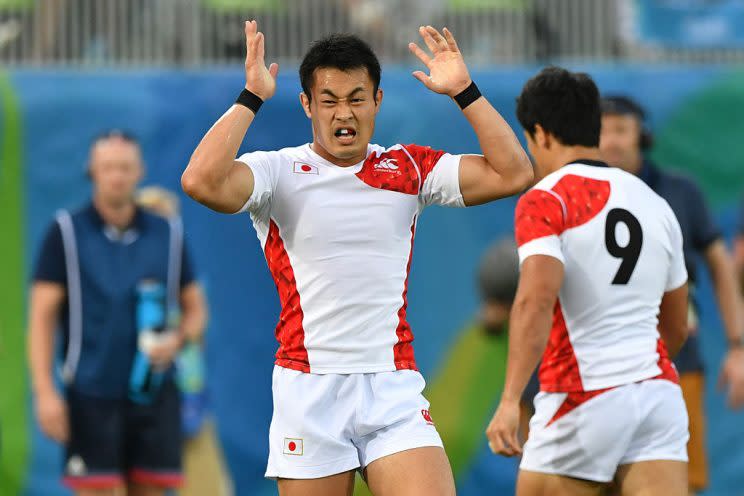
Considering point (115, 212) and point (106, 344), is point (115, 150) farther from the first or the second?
point (106, 344)

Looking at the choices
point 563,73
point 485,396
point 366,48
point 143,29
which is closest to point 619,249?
point 563,73

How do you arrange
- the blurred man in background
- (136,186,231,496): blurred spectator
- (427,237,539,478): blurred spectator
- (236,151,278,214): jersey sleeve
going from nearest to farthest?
(236,151,278,214): jersey sleeve, the blurred man in background, (136,186,231,496): blurred spectator, (427,237,539,478): blurred spectator

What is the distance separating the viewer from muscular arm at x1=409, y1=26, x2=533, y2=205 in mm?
5301

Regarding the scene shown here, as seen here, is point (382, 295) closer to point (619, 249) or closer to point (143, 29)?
point (619, 249)

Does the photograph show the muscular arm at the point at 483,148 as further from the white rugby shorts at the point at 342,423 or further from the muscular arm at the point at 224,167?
the white rugby shorts at the point at 342,423

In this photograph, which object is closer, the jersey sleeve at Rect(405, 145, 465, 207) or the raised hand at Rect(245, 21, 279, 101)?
the raised hand at Rect(245, 21, 279, 101)

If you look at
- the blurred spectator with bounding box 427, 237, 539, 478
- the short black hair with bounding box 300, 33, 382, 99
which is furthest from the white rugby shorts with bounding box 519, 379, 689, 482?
the blurred spectator with bounding box 427, 237, 539, 478

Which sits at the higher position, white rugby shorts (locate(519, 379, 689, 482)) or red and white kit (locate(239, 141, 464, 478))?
red and white kit (locate(239, 141, 464, 478))

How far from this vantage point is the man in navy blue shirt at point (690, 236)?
7.60 m

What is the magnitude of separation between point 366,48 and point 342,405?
1.41 meters

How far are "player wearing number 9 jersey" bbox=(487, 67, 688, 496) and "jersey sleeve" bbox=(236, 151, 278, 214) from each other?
1097 millimetres

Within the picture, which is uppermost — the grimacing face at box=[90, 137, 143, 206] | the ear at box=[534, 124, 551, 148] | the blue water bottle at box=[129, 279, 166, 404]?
the ear at box=[534, 124, 551, 148]

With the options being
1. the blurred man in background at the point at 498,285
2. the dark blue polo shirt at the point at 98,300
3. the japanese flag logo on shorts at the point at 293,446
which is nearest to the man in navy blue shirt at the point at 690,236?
the blurred man in background at the point at 498,285

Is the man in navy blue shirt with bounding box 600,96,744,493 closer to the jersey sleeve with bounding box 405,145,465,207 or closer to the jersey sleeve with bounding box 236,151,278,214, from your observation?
the jersey sleeve with bounding box 405,145,465,207
